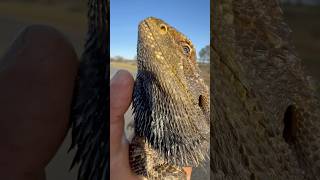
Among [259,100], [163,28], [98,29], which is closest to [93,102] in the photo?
[98,29]

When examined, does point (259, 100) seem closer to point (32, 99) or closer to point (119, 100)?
point (119, 100)

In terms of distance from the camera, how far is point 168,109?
1796 mm

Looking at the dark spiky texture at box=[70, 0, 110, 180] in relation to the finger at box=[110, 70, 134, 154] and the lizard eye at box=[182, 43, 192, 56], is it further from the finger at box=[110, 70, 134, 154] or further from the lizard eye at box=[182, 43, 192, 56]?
the lizard eye at box=[182, 43, 192, 56]

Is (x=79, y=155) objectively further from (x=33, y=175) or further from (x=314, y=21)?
(x=314, y=21)

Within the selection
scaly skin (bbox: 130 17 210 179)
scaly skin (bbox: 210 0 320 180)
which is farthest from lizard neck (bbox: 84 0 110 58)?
scaly skin (bbox: 210 0 320 180)

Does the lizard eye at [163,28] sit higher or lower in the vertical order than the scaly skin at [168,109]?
higher

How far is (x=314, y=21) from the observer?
179cm

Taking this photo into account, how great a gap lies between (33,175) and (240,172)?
103cm

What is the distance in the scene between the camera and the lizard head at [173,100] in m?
1.68

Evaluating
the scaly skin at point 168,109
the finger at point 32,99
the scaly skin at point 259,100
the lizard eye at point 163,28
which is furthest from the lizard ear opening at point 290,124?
the finger at point 32,99

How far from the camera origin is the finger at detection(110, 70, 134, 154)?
60.8 inches

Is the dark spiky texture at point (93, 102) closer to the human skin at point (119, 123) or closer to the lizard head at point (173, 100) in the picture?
the human skin at point (119, 123)

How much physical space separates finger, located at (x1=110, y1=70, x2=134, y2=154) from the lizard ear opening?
698 mm

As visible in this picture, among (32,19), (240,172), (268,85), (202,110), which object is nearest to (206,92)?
(202,110)
